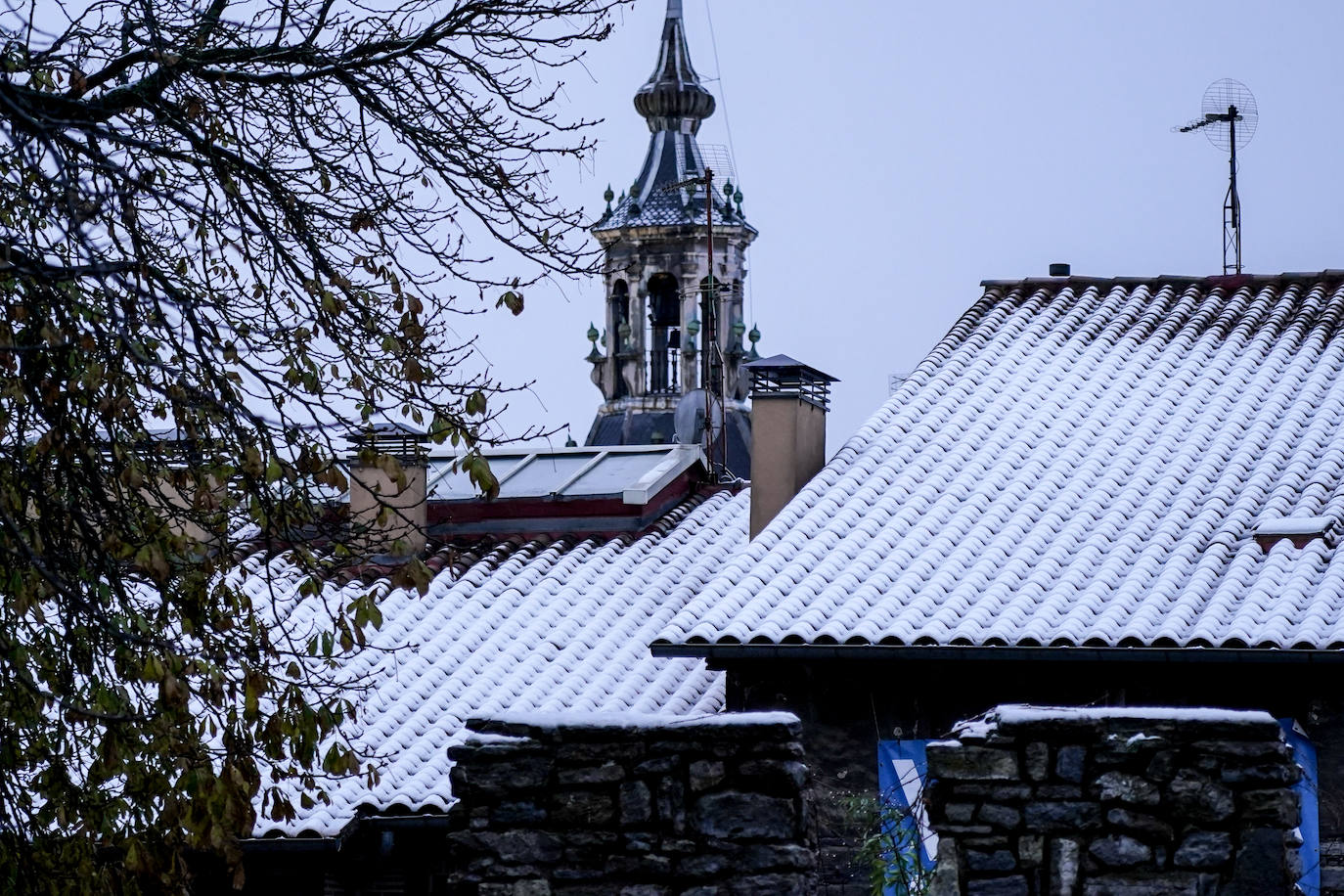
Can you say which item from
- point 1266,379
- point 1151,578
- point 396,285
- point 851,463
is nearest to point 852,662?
point 1151,578

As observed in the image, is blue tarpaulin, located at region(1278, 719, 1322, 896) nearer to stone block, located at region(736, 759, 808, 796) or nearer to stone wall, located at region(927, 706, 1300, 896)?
stone wall, located at region(927, 706, 1300, 896)

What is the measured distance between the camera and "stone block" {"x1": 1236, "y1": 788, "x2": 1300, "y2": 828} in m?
6.03

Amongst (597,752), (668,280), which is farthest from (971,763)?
(668,280)

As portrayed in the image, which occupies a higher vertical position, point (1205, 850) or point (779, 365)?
point (779, 365)

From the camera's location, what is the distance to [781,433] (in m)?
15.2

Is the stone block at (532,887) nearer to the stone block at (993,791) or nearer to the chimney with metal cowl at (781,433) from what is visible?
the stone block at (993,791)

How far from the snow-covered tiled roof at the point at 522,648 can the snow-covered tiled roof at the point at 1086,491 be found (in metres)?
1.11

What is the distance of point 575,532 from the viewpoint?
16.6 meters

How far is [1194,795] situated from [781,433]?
361 inches

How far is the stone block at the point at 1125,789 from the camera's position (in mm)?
6176

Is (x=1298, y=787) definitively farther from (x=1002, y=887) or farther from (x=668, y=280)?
(x=668, y=280)

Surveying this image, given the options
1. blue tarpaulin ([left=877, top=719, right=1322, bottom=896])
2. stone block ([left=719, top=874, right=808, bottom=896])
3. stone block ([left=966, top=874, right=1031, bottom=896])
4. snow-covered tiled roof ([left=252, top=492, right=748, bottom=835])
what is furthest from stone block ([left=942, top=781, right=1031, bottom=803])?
snow-covered tiled roof ([left=252, top=492, right=748, bottom=835])

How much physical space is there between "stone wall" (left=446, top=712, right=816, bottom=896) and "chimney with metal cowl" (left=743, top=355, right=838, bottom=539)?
28.1 ft

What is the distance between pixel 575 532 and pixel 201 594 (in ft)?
32.6
